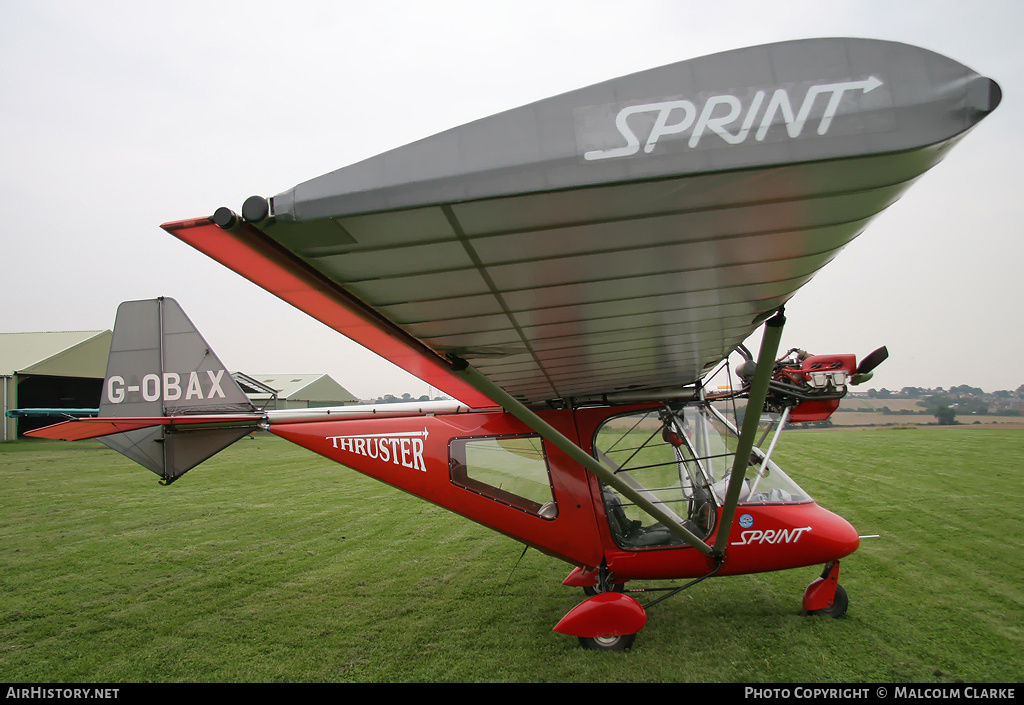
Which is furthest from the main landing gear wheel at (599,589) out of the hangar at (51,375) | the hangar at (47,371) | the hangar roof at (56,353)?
the hangar roof at (56,353)

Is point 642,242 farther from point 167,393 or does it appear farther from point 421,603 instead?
point 167,393

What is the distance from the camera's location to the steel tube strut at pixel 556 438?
2.57 meters

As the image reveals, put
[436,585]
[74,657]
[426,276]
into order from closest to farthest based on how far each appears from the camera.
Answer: [426,276]
[74,657]
[436,585]

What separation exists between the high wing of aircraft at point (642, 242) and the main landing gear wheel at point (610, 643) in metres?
0.02

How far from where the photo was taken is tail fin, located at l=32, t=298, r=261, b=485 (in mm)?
4965

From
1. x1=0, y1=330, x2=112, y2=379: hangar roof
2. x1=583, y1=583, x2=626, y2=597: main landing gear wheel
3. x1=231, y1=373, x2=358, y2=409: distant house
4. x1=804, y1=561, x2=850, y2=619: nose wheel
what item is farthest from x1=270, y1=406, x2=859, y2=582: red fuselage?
x1=231, y1=373, x2=358, y2=409: distant house

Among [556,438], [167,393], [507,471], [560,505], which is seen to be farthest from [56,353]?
[556,438]

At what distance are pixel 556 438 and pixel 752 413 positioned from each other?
3.70 feet

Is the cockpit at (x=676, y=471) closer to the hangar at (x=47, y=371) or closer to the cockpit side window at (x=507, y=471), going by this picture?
the cockpit side window at (x=507, y=471)

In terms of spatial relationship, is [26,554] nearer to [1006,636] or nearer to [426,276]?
[426,276]

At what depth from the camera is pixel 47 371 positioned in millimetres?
25125
